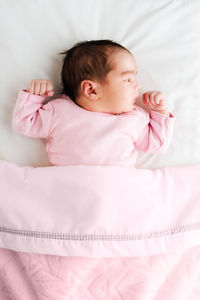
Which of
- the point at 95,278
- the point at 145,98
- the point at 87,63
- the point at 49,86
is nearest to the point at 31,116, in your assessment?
the point at 49,86

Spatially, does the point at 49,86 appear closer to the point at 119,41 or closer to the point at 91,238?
the point at 119,41

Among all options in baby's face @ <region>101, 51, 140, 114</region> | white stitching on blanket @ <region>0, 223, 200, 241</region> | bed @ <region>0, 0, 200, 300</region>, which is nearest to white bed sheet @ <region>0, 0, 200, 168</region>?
bed @ <region>0, 0, 200, 300</region>

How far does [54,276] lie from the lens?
1027 mm

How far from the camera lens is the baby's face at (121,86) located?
1.11 meters

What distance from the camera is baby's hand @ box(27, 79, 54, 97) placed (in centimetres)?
113

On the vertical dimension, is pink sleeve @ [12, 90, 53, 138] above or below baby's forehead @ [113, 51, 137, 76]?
below

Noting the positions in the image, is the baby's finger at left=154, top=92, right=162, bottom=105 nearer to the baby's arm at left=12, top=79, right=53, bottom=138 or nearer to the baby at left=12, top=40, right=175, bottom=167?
the baby at left=12, top=40, right=175, bottom=167

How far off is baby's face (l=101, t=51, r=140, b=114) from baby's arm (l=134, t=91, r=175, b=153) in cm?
6

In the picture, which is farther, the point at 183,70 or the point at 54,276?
the point at 183,70

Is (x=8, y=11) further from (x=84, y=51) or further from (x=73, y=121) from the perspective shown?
(x=73, y=121)

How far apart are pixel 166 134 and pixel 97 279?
0.54 metres

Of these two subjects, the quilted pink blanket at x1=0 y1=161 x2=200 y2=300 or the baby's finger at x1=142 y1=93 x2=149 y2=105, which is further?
the baby's finger at x1=142 y1=93 x2=149 y2=105

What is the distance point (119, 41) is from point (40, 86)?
35 cm

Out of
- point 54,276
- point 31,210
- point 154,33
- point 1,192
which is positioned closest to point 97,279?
point 54,276
